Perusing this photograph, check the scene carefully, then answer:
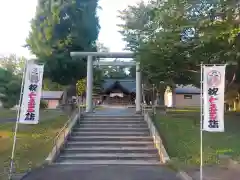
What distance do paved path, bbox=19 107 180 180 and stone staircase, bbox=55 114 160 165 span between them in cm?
76

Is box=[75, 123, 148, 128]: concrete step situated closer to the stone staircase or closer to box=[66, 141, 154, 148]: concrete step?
the stone staircase

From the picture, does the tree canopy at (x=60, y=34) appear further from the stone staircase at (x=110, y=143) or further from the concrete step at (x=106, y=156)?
the concrete step at (x=106, y=156)

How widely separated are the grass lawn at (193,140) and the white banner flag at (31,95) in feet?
15.8

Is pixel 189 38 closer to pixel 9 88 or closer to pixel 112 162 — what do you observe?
pixel 112 162

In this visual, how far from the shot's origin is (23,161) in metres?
9.16

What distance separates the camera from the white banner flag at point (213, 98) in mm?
7246

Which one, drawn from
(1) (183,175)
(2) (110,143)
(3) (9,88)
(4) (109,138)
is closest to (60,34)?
(3) (9,88)

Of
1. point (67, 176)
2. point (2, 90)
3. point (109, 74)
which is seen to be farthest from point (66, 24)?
point (109, 74)

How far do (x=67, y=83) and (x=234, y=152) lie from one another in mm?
13419

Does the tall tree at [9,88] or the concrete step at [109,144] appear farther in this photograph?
the tall tree at [9,88]

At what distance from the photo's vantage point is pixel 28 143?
10742 millimetres

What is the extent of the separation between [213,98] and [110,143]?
4986 millimetres

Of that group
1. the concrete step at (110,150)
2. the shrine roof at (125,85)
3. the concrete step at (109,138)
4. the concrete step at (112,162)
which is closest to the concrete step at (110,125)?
the concrete step at (109,138)

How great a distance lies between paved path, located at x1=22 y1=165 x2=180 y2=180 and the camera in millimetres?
7477
